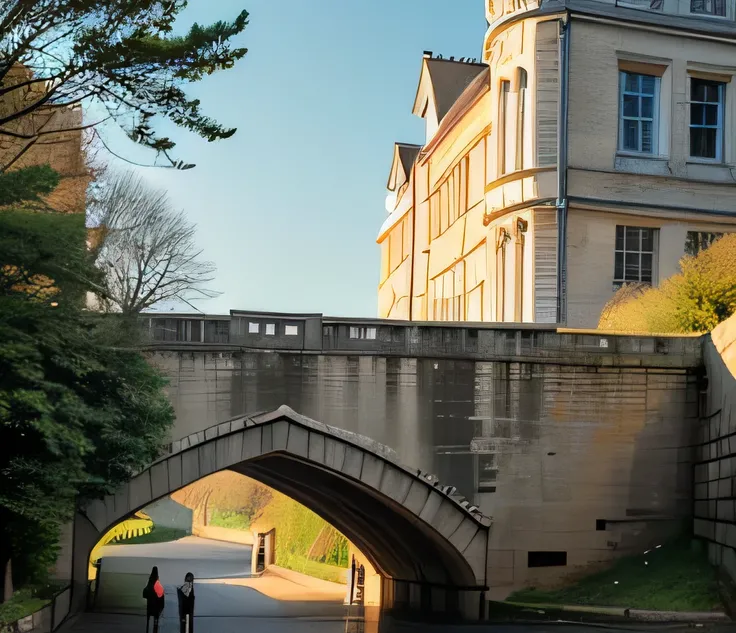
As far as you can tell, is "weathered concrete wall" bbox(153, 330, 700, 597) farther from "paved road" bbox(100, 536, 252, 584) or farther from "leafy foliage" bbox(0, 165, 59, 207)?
"paved road" bbox(100, 536, 252, 584)

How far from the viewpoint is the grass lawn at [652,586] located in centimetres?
2070

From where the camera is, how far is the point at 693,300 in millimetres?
23531

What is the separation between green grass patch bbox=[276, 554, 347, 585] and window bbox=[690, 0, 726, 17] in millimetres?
19763

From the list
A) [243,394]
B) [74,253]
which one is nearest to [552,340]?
[243,394]

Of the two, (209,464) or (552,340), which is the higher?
(552,340)

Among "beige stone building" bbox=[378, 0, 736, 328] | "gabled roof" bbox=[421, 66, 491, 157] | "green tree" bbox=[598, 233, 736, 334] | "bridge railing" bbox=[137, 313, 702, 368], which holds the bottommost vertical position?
"bridge railing" bbox=[137, 313, 702, 368]

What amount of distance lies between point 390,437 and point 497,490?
2041 mm

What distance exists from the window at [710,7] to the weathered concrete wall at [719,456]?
8775mm

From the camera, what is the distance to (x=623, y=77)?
2748cm

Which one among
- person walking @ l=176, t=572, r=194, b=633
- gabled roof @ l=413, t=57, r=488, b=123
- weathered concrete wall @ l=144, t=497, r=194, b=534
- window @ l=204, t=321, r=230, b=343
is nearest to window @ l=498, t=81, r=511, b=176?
window @ l=204, t=321, r=230, b=343

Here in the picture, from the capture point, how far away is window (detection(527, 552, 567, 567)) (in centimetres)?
2233

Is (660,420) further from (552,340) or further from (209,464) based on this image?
(209,464)

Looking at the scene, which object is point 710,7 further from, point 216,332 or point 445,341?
point 216,332

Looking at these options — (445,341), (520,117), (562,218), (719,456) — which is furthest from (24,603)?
(520,117)
